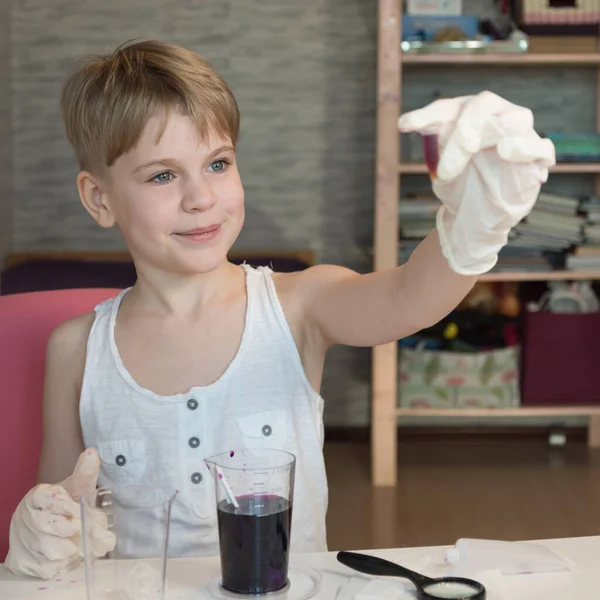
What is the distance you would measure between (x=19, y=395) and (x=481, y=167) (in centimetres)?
88

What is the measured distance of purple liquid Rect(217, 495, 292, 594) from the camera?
3.33ft

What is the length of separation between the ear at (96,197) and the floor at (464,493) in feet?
5.29

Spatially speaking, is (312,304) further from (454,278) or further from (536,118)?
(536,118)

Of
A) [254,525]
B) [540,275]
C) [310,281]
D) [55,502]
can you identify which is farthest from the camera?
[540,275]

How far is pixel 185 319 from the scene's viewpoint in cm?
154

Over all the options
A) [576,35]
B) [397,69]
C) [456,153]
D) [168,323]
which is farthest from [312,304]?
[576,35]

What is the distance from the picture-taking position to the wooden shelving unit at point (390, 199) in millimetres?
3363

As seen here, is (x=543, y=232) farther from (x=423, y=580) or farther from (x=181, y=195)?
(x=423, y=580)

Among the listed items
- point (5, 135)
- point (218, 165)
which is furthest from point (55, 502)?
point (5, 135)

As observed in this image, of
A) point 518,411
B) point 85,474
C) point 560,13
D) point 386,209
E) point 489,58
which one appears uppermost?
point 560,13

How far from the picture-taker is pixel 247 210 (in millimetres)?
4172

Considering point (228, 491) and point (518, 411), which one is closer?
point (228, 491)

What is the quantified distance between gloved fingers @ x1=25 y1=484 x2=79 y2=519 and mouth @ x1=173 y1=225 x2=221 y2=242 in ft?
1.34

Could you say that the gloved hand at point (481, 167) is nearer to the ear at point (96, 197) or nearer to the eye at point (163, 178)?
the eye at point (163, 178)
